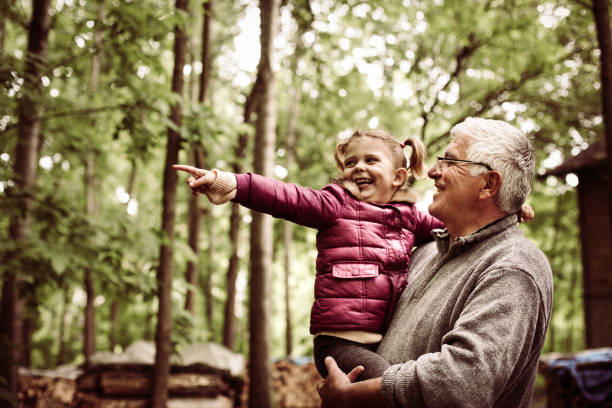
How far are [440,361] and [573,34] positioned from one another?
10.8 metres

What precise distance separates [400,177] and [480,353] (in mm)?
1231

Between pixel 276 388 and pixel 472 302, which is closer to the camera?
pixel 472 302

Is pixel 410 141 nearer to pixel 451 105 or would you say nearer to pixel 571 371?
pixel 571 371

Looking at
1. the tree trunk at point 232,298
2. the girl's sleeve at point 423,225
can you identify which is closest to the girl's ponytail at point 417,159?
the girl's sleeve at point 423,225

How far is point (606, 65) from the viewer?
5816mm

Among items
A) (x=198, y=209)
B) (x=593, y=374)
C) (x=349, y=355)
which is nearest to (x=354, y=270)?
(x=349, y=355)

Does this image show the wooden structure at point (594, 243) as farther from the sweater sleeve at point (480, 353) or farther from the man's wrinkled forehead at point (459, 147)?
the sweater sleeve at point (480, 353)

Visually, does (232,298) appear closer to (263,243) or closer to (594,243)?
(263,243)

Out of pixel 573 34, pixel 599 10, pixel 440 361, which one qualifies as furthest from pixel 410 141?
pixel 573 34

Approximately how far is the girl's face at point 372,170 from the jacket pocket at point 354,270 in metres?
0.36

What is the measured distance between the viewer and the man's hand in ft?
7.23

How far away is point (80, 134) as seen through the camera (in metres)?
9.56

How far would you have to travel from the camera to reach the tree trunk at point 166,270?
263 inches

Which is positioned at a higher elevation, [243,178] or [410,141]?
[410,141]
